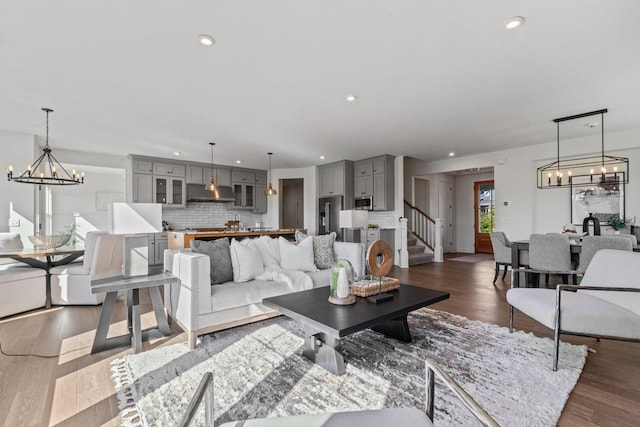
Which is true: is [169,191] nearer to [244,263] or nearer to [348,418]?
[244,263]

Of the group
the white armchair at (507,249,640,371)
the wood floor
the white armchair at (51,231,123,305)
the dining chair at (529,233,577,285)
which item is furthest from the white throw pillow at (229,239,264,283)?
the dining chair at (529,233,577,285)

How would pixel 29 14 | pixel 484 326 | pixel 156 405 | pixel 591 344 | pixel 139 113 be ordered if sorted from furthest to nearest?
pixel 139 113 < pixel 484 326 < pixel 591 344 < pixel 29 14 < pixel 156 405

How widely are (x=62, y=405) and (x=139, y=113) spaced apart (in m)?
3.52

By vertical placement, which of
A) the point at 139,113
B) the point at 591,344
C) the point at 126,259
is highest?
the point at 139,113

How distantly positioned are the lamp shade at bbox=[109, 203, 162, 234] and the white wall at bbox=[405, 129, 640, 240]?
669 centimetres

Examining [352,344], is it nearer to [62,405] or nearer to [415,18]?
[62,405]

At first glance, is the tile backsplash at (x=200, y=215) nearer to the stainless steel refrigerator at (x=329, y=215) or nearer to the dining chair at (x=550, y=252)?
the stainless steel refrigerator at (x=329, y=215)

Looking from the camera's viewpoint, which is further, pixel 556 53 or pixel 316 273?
pixel 316 273

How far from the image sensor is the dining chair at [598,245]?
3.10 meters

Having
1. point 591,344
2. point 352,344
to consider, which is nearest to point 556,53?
point 591,344

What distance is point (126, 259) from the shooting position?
2598 mm

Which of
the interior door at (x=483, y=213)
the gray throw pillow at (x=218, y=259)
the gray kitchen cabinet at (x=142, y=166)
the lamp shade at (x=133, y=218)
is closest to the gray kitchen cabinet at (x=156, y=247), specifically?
the gray kitchen cabinet at (x=142, y=166)

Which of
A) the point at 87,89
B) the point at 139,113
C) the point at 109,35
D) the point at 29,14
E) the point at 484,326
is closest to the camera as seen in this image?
the point at 29,14

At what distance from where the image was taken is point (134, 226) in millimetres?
2537
